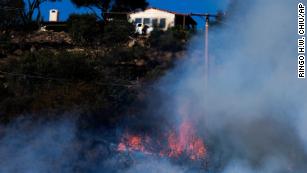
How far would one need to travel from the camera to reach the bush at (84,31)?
Answer: 3634 cm

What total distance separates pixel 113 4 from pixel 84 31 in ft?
27.8

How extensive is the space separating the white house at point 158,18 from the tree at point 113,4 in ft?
3.91

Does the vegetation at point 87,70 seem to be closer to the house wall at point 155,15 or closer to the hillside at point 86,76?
the hillside at point 86,76

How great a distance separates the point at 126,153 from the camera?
1429cm

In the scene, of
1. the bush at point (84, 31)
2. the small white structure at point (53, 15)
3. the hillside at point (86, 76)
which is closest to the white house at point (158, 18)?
the bush at point (84, 31)

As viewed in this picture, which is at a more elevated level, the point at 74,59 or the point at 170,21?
the point at 170,21

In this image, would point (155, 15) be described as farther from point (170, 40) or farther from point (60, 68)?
point (60, 68)

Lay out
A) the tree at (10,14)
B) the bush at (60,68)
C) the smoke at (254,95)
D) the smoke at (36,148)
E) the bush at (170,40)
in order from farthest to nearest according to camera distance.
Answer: the tree at (10,14) → the bush at (170,40) → the bush at (60,68) → the smoke at (36,148) → the smoke at (254,95)

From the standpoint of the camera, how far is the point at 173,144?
53.3ft

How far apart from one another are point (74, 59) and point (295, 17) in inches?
637

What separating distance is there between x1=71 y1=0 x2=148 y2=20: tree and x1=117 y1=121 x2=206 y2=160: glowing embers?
27045mm

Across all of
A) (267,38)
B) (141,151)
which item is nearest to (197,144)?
(141,151)

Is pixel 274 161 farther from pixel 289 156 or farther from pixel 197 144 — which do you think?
pixel 197 144

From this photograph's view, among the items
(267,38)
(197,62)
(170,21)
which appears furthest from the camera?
(170,21)
